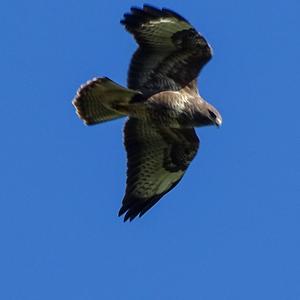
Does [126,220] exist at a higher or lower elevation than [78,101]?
lower

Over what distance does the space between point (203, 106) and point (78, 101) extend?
1406mm

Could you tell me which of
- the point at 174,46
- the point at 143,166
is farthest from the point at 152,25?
the point at 143,166

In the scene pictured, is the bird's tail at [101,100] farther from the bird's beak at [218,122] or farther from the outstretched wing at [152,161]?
the bird's beak at [218,122]

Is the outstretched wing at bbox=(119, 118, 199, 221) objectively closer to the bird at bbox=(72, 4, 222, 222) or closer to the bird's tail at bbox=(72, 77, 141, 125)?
the bird at bbox=(72, 4, 222, 222)

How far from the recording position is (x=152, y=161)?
20141mm

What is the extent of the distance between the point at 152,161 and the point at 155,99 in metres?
1.22

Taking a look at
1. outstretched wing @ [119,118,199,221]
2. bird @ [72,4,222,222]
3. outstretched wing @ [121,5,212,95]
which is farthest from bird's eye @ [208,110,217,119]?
outstretched wing @ [119,118,199,221]

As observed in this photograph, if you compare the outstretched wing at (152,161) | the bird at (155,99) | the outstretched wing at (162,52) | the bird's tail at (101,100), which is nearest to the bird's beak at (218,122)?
the bird at (155,99)

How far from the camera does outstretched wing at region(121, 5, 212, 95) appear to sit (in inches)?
753

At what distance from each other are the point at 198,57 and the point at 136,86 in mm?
762

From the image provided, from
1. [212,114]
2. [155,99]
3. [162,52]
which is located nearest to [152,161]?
[155,99]

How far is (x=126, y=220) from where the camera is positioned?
1973cm

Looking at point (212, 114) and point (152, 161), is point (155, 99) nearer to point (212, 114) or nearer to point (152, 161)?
point (212, 114)

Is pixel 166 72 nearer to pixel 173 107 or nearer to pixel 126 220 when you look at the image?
pixel 173 107
